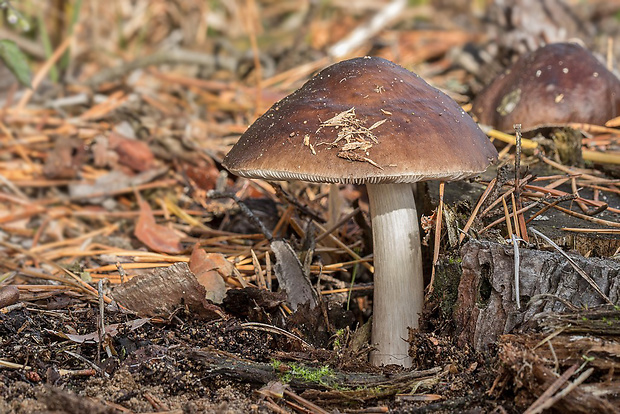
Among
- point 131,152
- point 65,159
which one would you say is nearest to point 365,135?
point 131,152

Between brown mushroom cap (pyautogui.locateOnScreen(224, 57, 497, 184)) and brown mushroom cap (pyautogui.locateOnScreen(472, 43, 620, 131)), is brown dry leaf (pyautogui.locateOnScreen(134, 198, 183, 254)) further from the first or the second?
brown mushroom cap (pyautogui.locateOnScreen(472, 43, 620, 131))

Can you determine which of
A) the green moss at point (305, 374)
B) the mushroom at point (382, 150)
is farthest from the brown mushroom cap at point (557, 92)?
the green moss at point (305, 374)

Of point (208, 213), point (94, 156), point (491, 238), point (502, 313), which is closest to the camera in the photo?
point (502, 313)

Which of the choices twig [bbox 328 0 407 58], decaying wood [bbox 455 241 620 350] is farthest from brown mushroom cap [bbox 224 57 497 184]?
twig [bbox 328 0 407 58]

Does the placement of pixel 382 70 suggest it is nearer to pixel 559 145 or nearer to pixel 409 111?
pixel 409 111

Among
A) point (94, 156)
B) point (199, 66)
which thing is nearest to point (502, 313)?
point (94, 156)

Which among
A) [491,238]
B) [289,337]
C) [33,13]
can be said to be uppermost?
[33,13]
